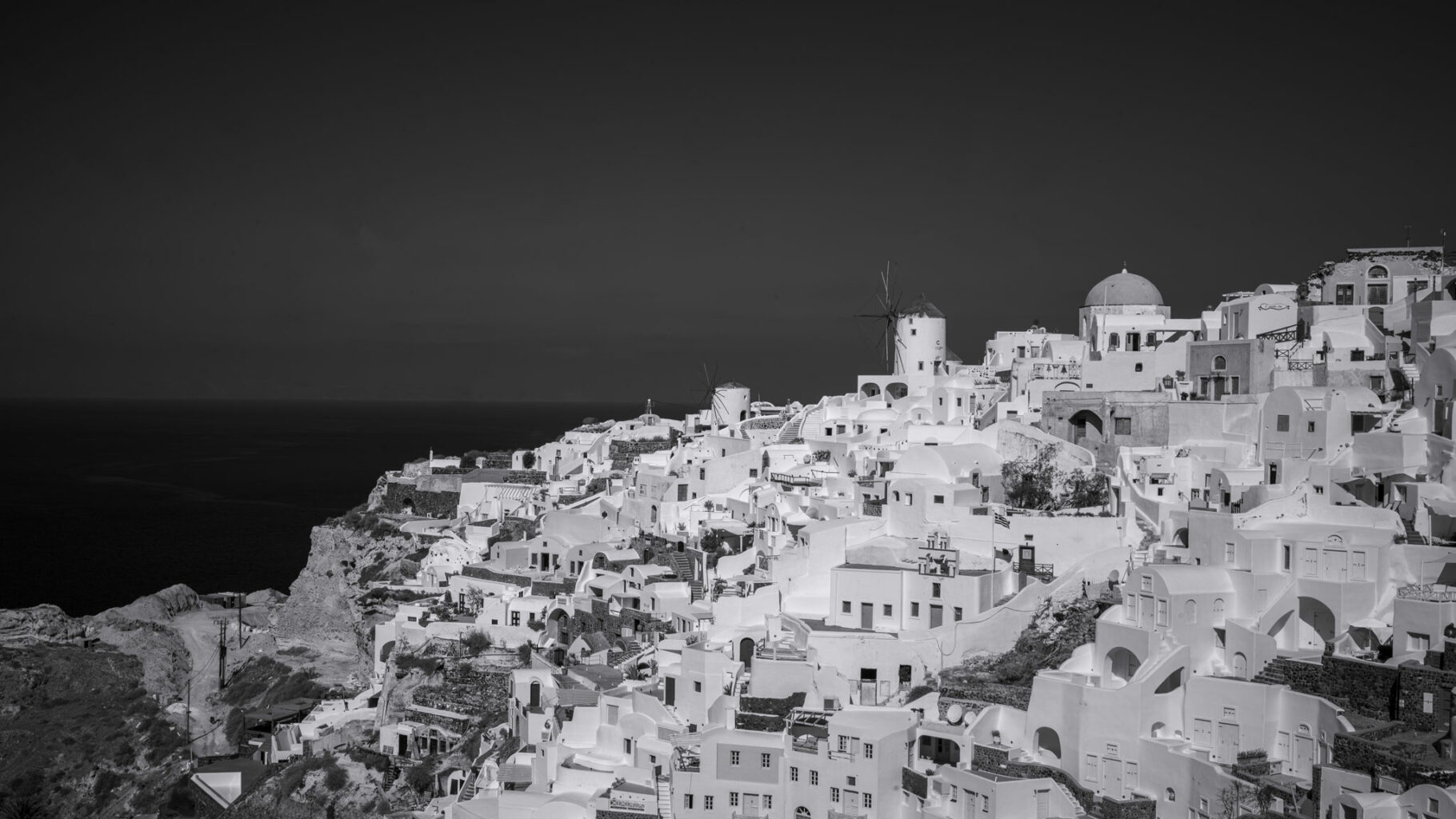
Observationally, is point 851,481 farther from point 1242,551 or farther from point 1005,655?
point 1242,551

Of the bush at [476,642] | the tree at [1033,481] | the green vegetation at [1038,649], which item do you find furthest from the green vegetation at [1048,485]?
the bush at [476,642]

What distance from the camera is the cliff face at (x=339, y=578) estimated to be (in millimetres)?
40469

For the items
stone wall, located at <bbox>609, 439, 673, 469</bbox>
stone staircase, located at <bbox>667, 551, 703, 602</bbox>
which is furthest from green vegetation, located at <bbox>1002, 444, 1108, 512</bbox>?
stone wall, located at <bbox>609, 439, 673, 469</bbox>

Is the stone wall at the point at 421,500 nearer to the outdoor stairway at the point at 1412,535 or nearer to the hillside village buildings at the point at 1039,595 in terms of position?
the hillside village buildings at the point at 1039,595

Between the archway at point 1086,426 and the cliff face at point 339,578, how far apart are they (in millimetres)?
20914

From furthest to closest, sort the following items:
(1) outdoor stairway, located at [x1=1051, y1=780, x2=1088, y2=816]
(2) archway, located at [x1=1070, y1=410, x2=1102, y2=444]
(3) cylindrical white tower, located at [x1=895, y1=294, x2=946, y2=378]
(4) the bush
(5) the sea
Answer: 1. (5) the sea
2. (3) cylindrical white tower, located at [x1=895, y1=294, x2=946, y2=378]
3. (4) the bush
4. (2) archway, located at [x1=1070, y1=410, x2=1102, y2=444]
5. (1) outdoor stairway, located at [x1=1051, y1=780, x2=1088, y2=816]

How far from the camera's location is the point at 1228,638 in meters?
19.0

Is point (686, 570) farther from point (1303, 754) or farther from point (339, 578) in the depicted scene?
point (339, 578)

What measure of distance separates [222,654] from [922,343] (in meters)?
25.8

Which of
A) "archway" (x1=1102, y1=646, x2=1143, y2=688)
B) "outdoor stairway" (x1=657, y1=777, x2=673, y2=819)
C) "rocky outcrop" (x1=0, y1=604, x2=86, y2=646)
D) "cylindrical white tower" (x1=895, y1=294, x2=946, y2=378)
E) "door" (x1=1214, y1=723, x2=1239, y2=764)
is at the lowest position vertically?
"rocky outcrop" (x1=0, y1=604, x2=86, y2=646)

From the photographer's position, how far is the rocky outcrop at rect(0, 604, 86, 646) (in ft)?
139

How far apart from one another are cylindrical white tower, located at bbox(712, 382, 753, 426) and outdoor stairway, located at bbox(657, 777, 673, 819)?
26.2 meters

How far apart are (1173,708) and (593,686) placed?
11030mm

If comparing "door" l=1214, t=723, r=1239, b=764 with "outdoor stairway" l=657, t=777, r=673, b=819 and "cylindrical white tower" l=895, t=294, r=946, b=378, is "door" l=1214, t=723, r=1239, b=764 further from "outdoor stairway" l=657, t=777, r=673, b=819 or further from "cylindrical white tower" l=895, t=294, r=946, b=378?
"cylindrical white tower" l=895, t=294, r=946, b=378
